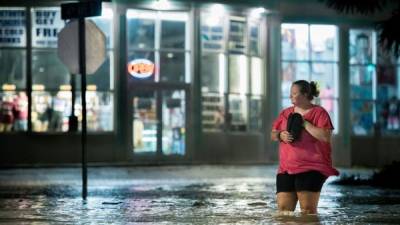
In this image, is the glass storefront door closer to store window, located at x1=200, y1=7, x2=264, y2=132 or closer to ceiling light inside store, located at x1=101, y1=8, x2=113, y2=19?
store window, located at x1=200, y1=7, x2=264, y2=132

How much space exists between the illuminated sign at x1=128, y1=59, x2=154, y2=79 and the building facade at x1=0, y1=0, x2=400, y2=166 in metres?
0.04

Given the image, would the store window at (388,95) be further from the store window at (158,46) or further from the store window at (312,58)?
the store window at (158,46)

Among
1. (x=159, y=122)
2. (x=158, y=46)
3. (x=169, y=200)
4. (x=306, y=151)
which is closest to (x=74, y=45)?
(x=169, y=200)

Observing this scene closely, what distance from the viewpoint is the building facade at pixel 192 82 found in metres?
20.8

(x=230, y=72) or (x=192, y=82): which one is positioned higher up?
(x=230, y=72)

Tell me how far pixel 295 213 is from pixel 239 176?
31.2ft

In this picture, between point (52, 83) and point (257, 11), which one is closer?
point (52, 83)

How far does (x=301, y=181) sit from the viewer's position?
26.1 feet

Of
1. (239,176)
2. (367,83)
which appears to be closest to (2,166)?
(239,176)

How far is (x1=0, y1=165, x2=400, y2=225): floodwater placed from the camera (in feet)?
30.7

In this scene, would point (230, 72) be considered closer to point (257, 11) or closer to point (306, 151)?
point (257, 11)

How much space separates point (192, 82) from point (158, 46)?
4.47 ft

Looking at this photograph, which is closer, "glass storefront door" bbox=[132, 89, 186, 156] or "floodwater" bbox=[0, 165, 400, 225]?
"floodwater" bbox=[0, 165, 400, 225]

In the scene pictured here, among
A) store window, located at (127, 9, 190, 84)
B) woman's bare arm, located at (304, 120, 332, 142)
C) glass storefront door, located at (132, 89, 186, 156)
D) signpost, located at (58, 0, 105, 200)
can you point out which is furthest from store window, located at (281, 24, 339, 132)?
woman's bare arm, located at (304, 120, 332, 142)
